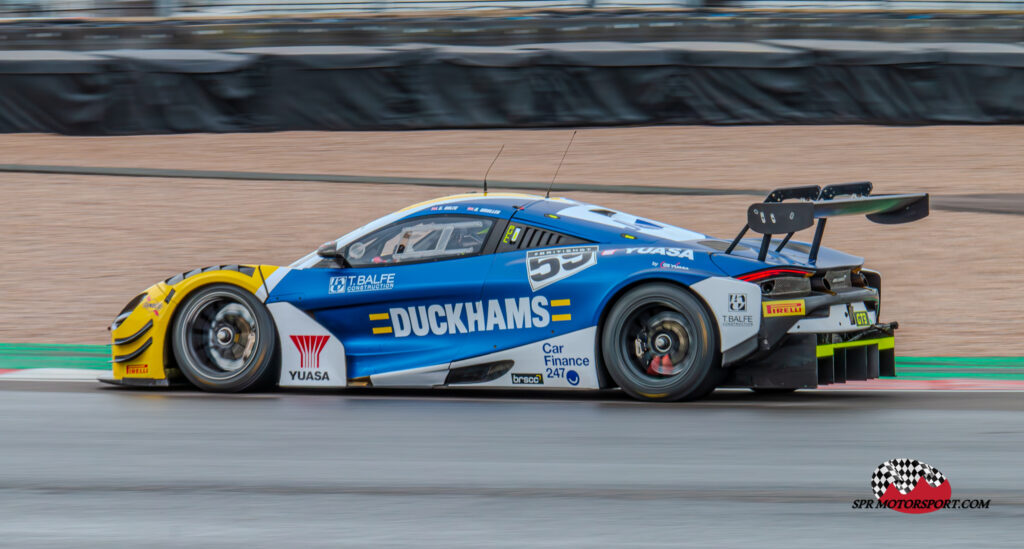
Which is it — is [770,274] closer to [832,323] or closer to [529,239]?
[832,323]

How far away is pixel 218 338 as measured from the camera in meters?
8.24

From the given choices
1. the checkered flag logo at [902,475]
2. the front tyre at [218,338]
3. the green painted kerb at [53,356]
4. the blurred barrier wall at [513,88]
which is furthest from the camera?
the blurred barrier wall at [513,88]

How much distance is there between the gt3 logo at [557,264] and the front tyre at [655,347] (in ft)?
1.01

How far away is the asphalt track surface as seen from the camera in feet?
16.6

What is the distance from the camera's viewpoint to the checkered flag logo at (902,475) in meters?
5.60

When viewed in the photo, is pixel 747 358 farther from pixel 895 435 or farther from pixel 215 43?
pixel 215 43

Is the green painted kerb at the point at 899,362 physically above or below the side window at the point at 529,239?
below

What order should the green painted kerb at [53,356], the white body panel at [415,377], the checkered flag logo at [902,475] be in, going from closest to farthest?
the checkered flag logo at [902,475] → the white body panel at [415,377] → the green painted kerb at [53,356]

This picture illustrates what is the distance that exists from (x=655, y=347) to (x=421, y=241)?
1.54 meters

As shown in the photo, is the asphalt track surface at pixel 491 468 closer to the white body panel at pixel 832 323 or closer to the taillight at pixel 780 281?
the white body panel at pixel 832 323

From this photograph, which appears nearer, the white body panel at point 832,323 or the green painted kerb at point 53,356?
the white body panel at point 832,323

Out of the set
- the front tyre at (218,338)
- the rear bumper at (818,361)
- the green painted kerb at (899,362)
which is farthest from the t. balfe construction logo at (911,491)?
the front tyre at (218,338)

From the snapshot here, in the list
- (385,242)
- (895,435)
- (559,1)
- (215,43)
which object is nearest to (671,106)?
(559,1)

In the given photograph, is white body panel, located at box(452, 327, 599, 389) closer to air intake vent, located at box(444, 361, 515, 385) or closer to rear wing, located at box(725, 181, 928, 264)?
air intake vent, located at box(444, 361, 515, 385)
